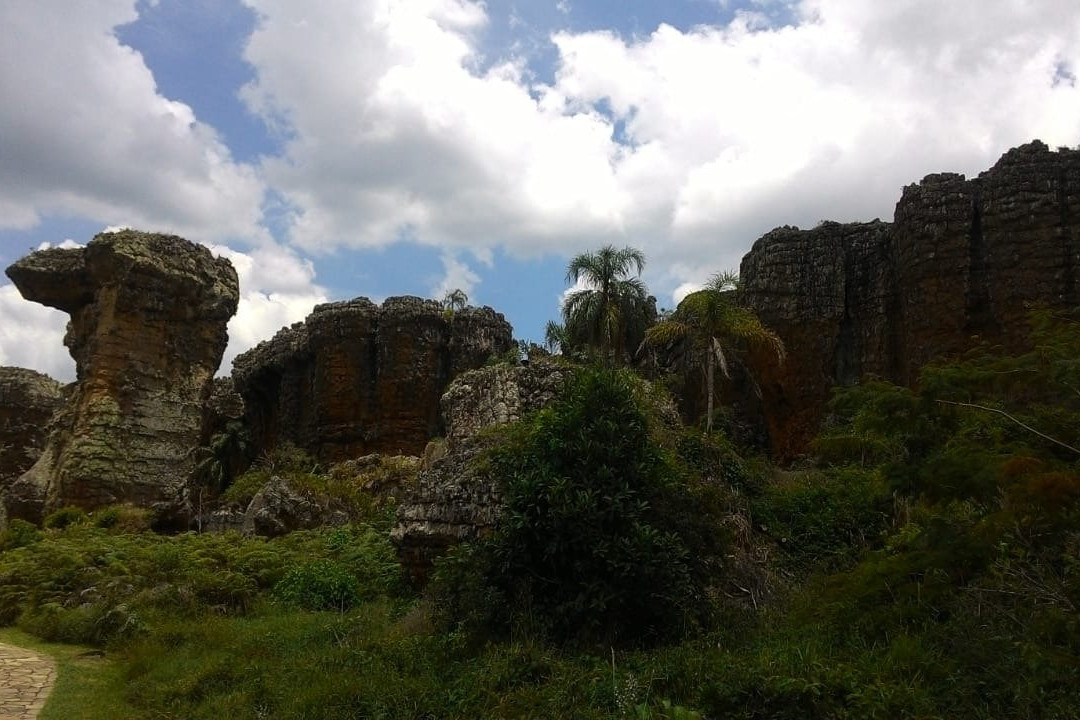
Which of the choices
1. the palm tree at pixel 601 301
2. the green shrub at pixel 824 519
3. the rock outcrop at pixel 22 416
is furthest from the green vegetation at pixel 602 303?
the rock outcrop at pixel 22 416

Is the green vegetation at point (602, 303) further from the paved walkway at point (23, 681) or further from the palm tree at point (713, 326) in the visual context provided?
the paved walkway at point (23, 681)

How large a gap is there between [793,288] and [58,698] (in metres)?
23.2

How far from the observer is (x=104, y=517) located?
21.7 m

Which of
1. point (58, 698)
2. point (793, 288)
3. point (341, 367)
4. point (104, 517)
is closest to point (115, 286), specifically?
point (104, 517)

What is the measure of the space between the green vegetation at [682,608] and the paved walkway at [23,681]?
0.70 m

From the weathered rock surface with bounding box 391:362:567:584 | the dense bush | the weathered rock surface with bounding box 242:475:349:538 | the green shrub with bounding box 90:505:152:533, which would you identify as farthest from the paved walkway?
the green shrub with bounding box 90:505:152:533

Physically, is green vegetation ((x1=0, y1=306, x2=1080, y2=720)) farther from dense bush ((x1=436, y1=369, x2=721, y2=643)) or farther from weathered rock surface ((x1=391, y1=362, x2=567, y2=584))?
weathered rock surface ((x1=391, y1=362, x2=567, y2=584))

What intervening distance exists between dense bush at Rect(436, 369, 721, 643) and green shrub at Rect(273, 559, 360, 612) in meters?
4.10

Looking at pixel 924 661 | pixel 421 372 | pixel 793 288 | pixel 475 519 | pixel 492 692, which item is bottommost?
pixel 492 692

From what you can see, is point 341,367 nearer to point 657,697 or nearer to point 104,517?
point 104,517

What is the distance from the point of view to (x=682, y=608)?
26.6 ft

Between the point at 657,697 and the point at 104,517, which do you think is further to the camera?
the point at 104,517

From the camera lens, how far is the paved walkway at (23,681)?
7.91 meters

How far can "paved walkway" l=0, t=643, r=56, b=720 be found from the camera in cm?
791
